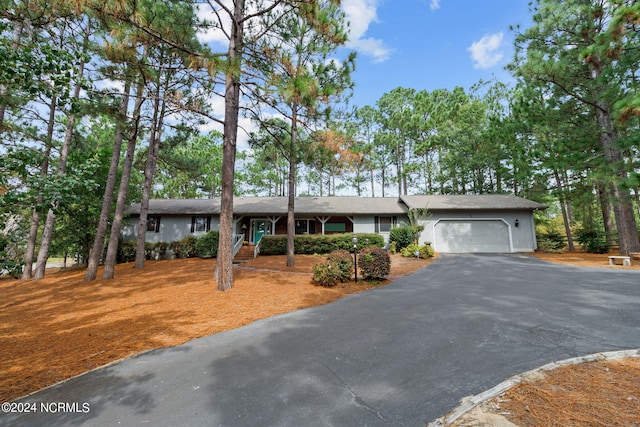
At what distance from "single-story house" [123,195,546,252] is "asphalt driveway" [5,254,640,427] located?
36.7 ft

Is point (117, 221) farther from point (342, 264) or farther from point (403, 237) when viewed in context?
point (403, 237)

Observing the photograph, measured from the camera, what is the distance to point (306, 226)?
1880 centimetres

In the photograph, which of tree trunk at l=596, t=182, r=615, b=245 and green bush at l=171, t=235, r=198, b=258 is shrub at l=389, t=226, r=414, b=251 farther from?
green bush at l=171, t=235, r=198, b=258

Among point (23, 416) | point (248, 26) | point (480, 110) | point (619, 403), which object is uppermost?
point (480, 110)

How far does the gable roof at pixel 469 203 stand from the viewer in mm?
15784

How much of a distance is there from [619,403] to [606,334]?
2.23m

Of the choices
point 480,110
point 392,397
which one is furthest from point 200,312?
point 480,110

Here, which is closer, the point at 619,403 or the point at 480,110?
the point at 619,403

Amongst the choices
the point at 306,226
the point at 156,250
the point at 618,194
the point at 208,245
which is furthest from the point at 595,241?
the point at 156,250

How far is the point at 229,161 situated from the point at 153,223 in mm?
12802

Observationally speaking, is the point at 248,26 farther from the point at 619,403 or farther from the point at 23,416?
the point at 619,403

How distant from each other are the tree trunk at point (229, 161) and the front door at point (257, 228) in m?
10.9

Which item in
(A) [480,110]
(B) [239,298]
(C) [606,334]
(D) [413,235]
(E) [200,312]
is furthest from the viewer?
(A) [480,110]

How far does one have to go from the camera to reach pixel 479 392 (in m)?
2.35
